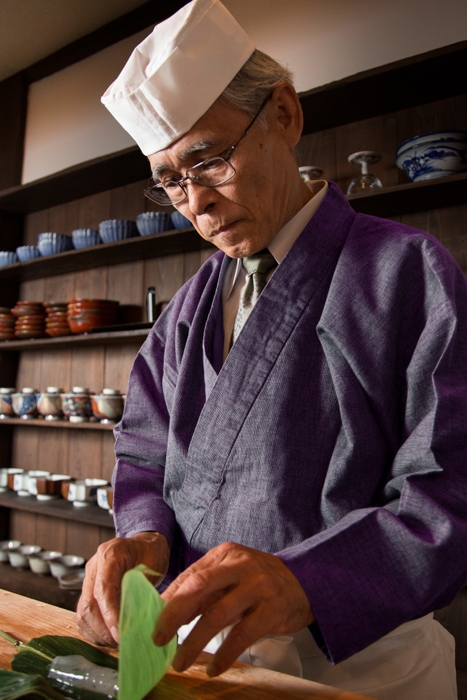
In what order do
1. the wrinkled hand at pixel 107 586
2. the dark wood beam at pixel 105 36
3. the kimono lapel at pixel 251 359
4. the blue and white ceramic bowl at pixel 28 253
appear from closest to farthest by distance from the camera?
the wrinkled hand at pixel 107 586 → the kimono lapel at pixel 251 359 → the dark wood beam at pixel 105 36 → the blue and white ceramic bowl at pixel 28 253

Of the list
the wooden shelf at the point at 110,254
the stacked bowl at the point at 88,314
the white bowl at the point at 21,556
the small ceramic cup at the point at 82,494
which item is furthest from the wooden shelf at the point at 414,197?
the white bowl at the point at 21,556

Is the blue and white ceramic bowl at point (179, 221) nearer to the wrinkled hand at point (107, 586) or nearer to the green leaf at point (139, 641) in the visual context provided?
the wrinkled hand at point (107, 586)

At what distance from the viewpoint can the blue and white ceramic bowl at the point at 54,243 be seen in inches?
111

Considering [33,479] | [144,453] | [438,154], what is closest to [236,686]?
[144,453]

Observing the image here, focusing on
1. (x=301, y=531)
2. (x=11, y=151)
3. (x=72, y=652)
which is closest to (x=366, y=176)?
(x=301, y=531)

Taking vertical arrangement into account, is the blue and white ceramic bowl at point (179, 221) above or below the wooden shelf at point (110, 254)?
above

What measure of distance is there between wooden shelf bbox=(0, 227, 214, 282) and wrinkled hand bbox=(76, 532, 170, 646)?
1.57 meters

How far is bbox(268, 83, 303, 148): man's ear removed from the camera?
3.34 feet

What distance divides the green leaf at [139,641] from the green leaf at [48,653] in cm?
13

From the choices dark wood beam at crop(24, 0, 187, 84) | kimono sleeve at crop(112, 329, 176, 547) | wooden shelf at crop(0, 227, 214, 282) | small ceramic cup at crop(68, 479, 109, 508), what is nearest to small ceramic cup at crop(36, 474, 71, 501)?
small ceramic cup at crop(68, 479, 109, 508)

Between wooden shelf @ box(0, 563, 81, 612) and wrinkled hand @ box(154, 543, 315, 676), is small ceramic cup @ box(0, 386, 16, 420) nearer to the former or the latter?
wooden shelf @ box(0, 563, 81, 612)

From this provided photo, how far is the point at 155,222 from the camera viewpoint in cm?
240

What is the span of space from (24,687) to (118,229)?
2144 millimetres

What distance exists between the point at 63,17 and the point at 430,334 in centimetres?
298
